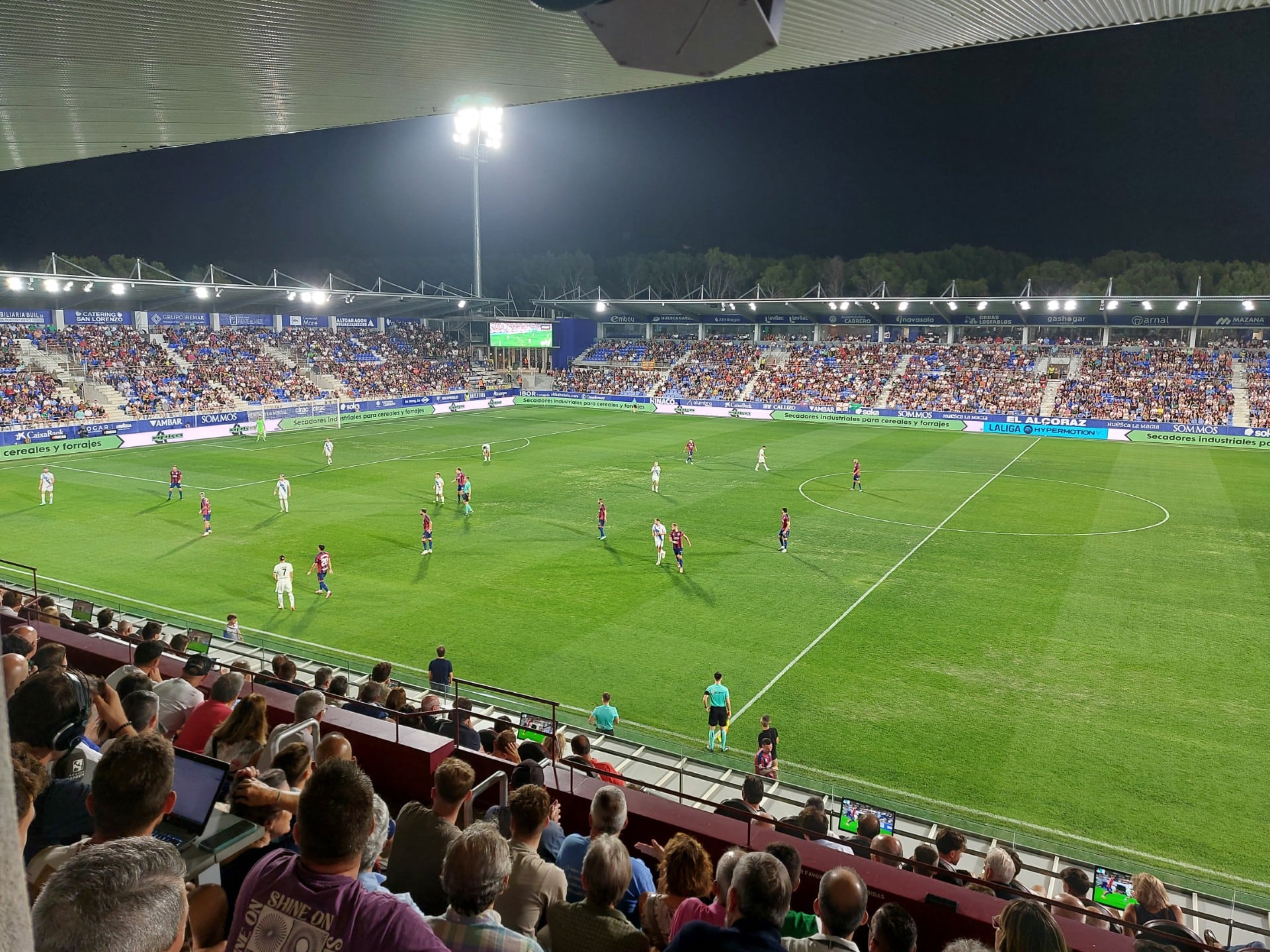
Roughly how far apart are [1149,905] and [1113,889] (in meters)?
1.75

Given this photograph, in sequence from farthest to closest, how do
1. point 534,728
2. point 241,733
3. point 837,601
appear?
point 837,601 < point 534,728 < point 241,733

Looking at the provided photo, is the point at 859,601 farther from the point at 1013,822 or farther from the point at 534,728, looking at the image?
the point at 534,728

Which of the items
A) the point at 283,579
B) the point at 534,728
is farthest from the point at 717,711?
the point at 283,579

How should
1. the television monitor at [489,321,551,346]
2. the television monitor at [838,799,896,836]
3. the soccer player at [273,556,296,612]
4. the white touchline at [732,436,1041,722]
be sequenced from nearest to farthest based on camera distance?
1. the television monitor at [838,799,896,836]
2. the white touchline at [732,436,1041,722]
3. the soccer player at [273,556,296,612]
4. the television monitor at [489,321,551,346]

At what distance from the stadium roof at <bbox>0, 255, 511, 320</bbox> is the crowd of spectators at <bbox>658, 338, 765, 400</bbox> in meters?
19.2

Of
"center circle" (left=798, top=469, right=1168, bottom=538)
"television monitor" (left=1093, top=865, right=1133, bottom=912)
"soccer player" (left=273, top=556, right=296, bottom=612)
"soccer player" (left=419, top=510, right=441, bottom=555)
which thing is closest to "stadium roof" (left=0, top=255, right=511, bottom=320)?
"soccer player" (left=419, top=510, right=441, bottom=555)

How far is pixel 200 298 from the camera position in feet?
191

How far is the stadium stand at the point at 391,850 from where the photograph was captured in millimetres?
2865

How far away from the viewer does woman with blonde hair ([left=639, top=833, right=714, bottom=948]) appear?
4785 mm

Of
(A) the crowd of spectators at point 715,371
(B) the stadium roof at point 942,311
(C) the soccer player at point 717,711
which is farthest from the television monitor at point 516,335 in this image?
(C) the soccer player at point 717,711

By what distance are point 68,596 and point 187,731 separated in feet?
49.7

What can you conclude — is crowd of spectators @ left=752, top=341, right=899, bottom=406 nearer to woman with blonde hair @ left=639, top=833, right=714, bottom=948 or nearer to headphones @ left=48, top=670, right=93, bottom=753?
woman with blonde hair @ left=639, top=833, right=714, bottom=948

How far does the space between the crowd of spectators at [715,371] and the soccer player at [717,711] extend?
56576 millimetres

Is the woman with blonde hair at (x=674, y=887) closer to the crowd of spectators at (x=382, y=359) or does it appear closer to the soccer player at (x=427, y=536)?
the soccer player at (x=427, y=536)
